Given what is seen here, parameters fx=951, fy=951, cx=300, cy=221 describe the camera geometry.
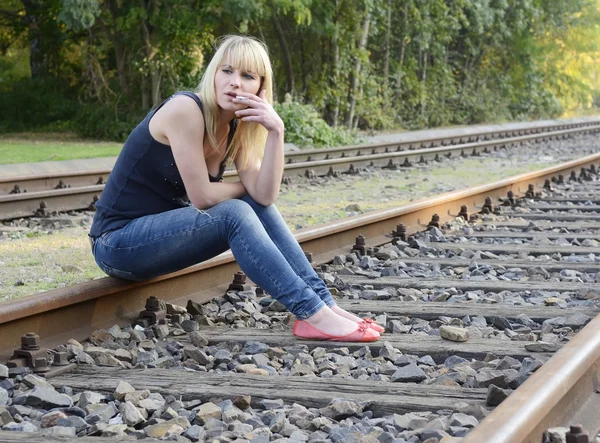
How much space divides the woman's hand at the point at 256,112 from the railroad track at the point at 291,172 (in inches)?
181

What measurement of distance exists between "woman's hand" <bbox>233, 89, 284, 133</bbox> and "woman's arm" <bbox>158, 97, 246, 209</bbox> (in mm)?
176

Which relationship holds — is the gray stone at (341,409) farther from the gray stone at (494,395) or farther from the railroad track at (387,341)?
the gray stone at (494,395)

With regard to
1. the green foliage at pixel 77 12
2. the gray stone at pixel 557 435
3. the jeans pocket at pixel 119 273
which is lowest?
the gray stone at pixel 557 435

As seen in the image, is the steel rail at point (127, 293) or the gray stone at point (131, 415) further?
the steel rail at point (127, 293)

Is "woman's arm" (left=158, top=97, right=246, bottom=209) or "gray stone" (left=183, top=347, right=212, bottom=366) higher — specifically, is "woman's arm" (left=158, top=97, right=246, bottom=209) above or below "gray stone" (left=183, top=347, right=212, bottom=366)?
above

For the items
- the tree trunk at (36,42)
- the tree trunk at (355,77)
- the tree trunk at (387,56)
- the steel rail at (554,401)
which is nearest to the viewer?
the steel rail at (554,401)

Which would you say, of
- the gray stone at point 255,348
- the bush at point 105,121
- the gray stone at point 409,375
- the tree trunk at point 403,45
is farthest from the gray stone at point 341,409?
the tree trunk at point 403,45

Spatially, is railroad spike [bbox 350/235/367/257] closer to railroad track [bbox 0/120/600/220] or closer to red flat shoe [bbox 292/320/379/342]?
red flat shoe [bbox 292/320/379/342]

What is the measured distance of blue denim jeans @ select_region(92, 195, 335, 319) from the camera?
3832mm

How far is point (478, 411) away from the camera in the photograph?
108 inches

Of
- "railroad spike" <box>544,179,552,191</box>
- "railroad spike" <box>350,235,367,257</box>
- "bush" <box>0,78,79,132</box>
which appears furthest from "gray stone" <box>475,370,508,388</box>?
"bush" <box>0,78,79,132</box>

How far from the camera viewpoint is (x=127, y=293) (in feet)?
13.7

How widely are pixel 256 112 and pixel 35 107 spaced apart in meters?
21.5

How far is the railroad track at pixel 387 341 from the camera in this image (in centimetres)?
273
